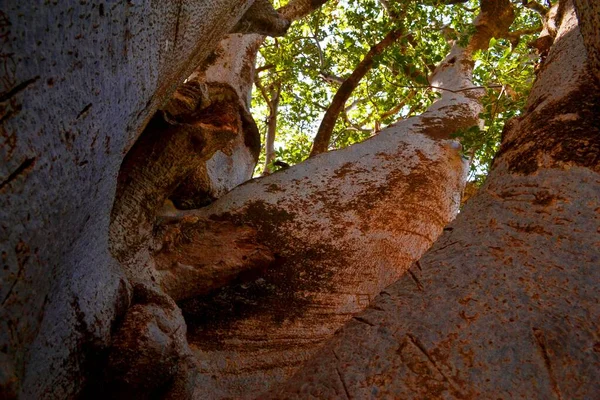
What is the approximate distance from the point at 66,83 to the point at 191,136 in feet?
3.28

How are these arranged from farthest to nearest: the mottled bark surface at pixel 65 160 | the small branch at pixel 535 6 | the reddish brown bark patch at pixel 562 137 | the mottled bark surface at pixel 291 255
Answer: the small branch at pixel 535 6, the mottled bark surface at pixel 291 255, the reddish brown bark patch at pixel 562 137, the mottled bark surface at pixel 65 160

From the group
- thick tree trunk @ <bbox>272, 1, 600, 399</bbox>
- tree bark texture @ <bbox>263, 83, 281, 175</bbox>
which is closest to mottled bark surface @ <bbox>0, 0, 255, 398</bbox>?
thick tree trunk @ <bbox>272, 1, 600, 399</bbox>

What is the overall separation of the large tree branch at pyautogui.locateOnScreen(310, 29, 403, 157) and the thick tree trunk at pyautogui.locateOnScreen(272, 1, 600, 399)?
3123mm

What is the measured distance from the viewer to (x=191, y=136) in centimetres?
180

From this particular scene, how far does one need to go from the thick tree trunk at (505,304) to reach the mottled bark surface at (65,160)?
454mm

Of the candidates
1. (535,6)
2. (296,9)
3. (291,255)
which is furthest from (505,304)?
(535,6)

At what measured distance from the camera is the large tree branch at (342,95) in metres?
4.33

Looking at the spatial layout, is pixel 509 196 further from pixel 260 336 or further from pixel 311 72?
pixel 311 72

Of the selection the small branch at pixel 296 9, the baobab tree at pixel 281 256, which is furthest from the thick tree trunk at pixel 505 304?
the small branch at pixel 296 9

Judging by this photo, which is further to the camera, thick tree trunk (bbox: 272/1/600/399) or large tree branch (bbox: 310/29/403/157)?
large tree branch (bbox: 310/29/403/157)

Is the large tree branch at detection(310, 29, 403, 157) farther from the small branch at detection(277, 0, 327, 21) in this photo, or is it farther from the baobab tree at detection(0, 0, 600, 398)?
the baobab tree at detection(0, 0, 600, 398)

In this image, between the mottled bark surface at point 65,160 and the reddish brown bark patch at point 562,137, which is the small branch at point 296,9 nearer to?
the mottled bark surface at point 65,160

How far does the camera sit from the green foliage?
122 inches

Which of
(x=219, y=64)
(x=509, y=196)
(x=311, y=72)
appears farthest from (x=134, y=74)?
(x=311, y=72)
